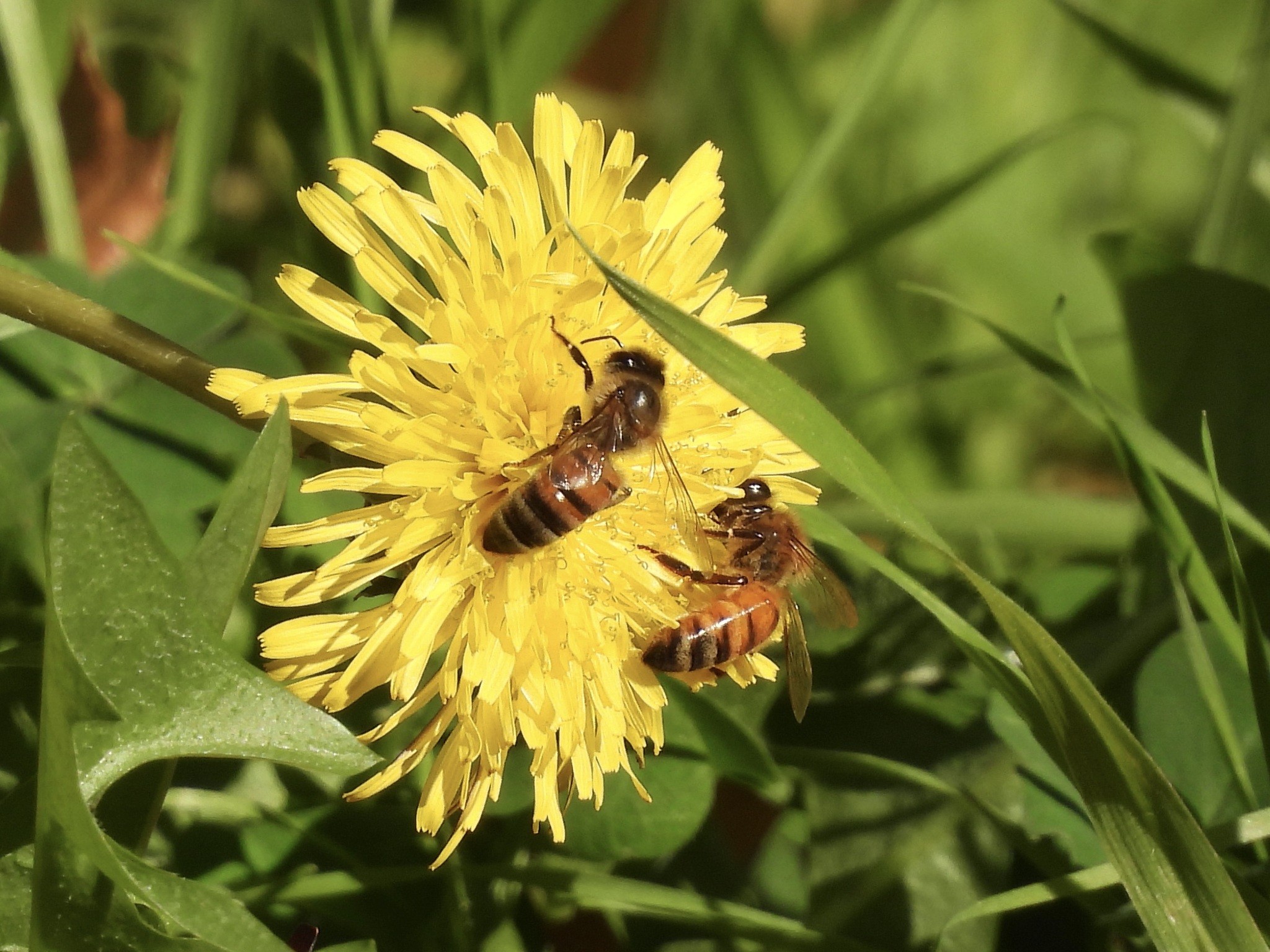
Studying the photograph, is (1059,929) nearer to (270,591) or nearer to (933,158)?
(270,591)

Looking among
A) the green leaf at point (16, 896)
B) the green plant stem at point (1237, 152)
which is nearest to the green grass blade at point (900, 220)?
the green plant stem at point (1237, 152)

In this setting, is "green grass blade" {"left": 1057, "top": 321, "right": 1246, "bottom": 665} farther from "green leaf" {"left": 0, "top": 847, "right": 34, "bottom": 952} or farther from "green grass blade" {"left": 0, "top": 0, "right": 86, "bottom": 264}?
"green grass blade" {"left": 0, "top": 0, "right": 86, "bottom": 264}

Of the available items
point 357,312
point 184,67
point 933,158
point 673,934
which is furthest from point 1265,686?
point 933,158

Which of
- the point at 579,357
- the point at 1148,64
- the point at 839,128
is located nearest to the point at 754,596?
the point at 579,357

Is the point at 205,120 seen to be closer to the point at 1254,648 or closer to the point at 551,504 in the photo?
the point at 551,504

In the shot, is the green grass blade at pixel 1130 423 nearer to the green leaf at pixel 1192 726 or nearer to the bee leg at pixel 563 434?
the green leaf at pixel 1192 726
